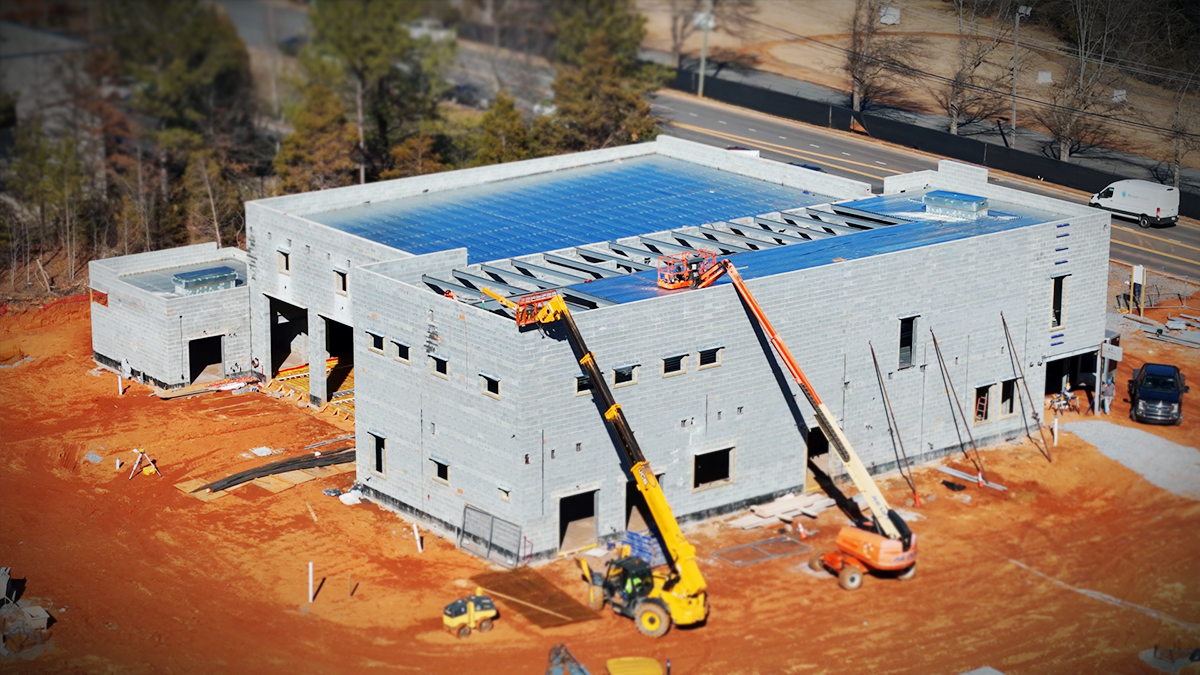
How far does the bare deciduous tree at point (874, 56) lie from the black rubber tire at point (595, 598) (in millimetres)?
44635

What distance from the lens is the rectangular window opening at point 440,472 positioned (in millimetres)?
49875

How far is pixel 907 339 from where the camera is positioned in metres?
55.0

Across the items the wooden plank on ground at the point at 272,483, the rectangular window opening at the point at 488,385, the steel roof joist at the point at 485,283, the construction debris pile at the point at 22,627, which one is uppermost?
the steel roof joist at the point at 485,283

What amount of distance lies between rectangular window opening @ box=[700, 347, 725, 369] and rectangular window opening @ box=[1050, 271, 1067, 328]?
1675 centimetres

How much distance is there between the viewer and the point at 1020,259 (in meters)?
57.0

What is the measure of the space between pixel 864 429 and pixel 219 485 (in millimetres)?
23985

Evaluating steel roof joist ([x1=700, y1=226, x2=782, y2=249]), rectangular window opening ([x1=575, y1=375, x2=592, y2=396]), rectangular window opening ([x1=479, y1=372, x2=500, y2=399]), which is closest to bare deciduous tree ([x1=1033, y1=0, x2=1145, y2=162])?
steel roof joist ([x1=700, y1=226, x2=782, y2=249])

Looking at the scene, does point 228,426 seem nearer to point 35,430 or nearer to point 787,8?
point 35,430

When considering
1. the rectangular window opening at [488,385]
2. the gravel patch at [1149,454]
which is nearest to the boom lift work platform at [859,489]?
the rectangular window opening at [488,385]

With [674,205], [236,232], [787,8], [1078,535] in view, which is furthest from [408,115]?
[1078,535]

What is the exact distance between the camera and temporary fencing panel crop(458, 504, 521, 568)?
4731 cm

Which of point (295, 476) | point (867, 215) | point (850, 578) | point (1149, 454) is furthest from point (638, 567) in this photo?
point (867, 215)

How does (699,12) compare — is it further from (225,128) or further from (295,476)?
(295,476)

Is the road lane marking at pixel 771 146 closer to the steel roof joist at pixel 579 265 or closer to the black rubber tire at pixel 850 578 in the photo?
the steel roof joist at pixel 579 265
